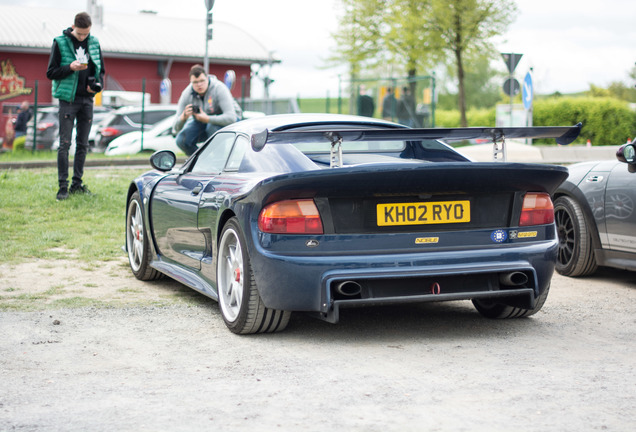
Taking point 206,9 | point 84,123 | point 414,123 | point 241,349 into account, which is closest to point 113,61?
point 414,123

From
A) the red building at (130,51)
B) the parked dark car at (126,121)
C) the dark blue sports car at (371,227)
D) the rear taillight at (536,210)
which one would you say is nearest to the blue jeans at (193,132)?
the dark blue sports car at (371,227)

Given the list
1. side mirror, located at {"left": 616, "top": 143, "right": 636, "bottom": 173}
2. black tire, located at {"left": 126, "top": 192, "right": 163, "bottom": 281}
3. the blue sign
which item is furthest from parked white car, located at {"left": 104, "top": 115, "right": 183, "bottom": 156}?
side mirror, located at {"left": 616, "top": 143, "right": 636, "bottom": 173}

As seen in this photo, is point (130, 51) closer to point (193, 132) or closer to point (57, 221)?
point (193, 132)

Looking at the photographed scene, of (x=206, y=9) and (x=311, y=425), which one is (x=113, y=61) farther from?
(x=311, y=425)

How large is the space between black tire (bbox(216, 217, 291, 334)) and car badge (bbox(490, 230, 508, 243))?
3.90ft

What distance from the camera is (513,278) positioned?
16.5 feet

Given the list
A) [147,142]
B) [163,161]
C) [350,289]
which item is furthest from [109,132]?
[350,289]

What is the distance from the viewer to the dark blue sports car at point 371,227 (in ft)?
15.4

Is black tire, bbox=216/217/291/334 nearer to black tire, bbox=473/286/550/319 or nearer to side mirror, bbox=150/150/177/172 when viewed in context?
black tire, bbox=473/286/550/319

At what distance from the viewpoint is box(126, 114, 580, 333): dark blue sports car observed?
15.4ft

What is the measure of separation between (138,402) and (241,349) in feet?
3.49

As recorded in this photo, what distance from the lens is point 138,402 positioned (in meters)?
3.74

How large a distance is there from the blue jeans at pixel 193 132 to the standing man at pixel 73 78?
114cm

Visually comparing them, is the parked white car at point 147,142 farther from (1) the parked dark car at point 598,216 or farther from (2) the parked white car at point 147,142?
(1) the parked dark car at point 598,216
